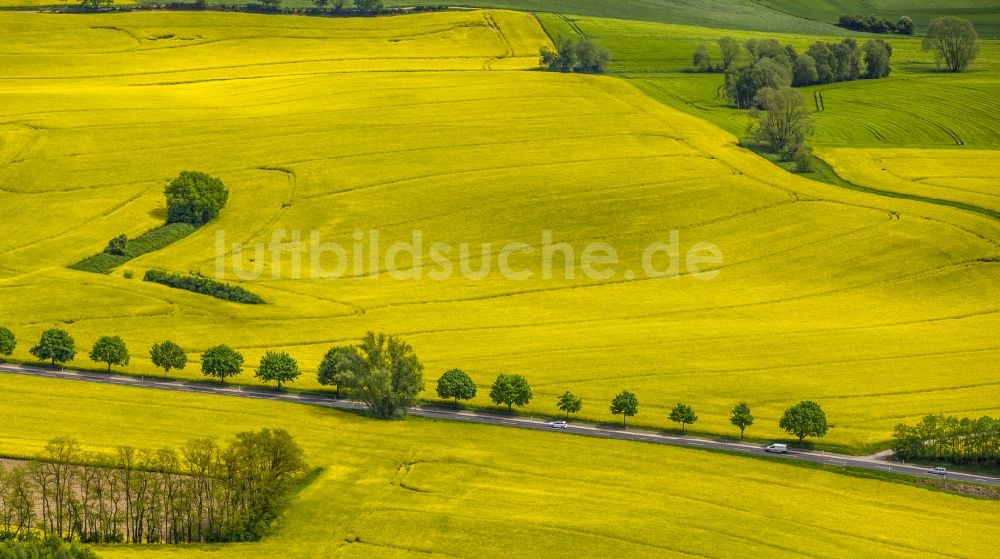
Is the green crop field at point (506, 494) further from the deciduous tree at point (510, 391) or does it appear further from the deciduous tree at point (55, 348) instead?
the deciduous tree at point (55, 348)

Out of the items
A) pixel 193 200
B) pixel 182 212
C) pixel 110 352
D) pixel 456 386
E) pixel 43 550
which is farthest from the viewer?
pixel 182 212

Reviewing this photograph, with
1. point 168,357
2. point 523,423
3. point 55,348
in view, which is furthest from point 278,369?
point 523,423

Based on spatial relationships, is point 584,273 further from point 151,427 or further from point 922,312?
point 151,427

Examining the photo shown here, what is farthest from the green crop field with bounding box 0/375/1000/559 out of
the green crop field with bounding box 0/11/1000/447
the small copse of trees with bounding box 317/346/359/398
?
the green crop field with bounding box 0/11/1000/447

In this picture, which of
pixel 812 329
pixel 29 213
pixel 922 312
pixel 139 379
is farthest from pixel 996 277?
pixel 29 213

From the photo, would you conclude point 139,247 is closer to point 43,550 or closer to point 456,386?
point 456,386

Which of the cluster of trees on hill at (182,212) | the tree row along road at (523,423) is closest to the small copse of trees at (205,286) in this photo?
the cluster of trees on hill at (182,212)
